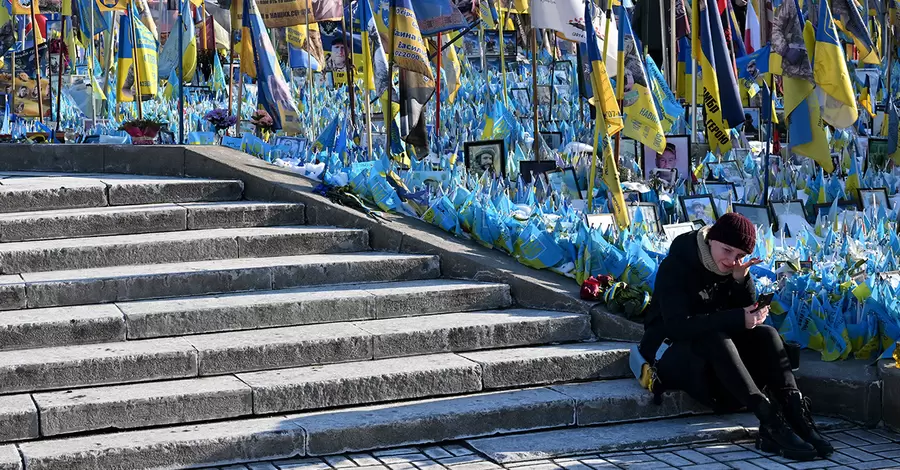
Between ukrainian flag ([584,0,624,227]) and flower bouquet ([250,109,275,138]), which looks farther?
flower bouquet ([250,109,275,138])

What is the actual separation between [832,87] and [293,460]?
16.1 ft

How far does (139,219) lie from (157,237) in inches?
11.1

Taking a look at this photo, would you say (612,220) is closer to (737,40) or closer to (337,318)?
(337,318)

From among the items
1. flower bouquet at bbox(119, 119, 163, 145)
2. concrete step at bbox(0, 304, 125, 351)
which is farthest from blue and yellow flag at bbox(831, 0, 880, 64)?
concrete step at bbox(0, 304, 125, 351)

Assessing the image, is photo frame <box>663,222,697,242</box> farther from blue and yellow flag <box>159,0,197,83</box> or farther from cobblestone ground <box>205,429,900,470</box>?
blue and yellow flag <box>159,0,197,83</box>

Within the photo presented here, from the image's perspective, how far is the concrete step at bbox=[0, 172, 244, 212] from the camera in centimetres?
784

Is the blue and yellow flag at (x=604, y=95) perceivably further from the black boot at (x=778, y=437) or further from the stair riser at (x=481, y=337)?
the black boot at (x=778, y=437)

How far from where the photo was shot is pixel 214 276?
22.5ft

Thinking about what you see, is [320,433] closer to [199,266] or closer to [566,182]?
[199,266]

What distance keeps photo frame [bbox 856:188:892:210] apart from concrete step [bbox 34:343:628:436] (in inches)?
143

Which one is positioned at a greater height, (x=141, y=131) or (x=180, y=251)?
(x=141, y=131)

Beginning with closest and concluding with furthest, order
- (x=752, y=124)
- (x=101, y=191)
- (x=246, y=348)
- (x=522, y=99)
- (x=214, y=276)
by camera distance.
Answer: (x=246, y=348) < (x=214, y=276) < (x=101, y=191) < (x=752, y=124) < (x=522, y=99)

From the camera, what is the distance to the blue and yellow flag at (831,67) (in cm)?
844

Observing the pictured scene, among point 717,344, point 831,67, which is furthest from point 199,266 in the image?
point 831,67
